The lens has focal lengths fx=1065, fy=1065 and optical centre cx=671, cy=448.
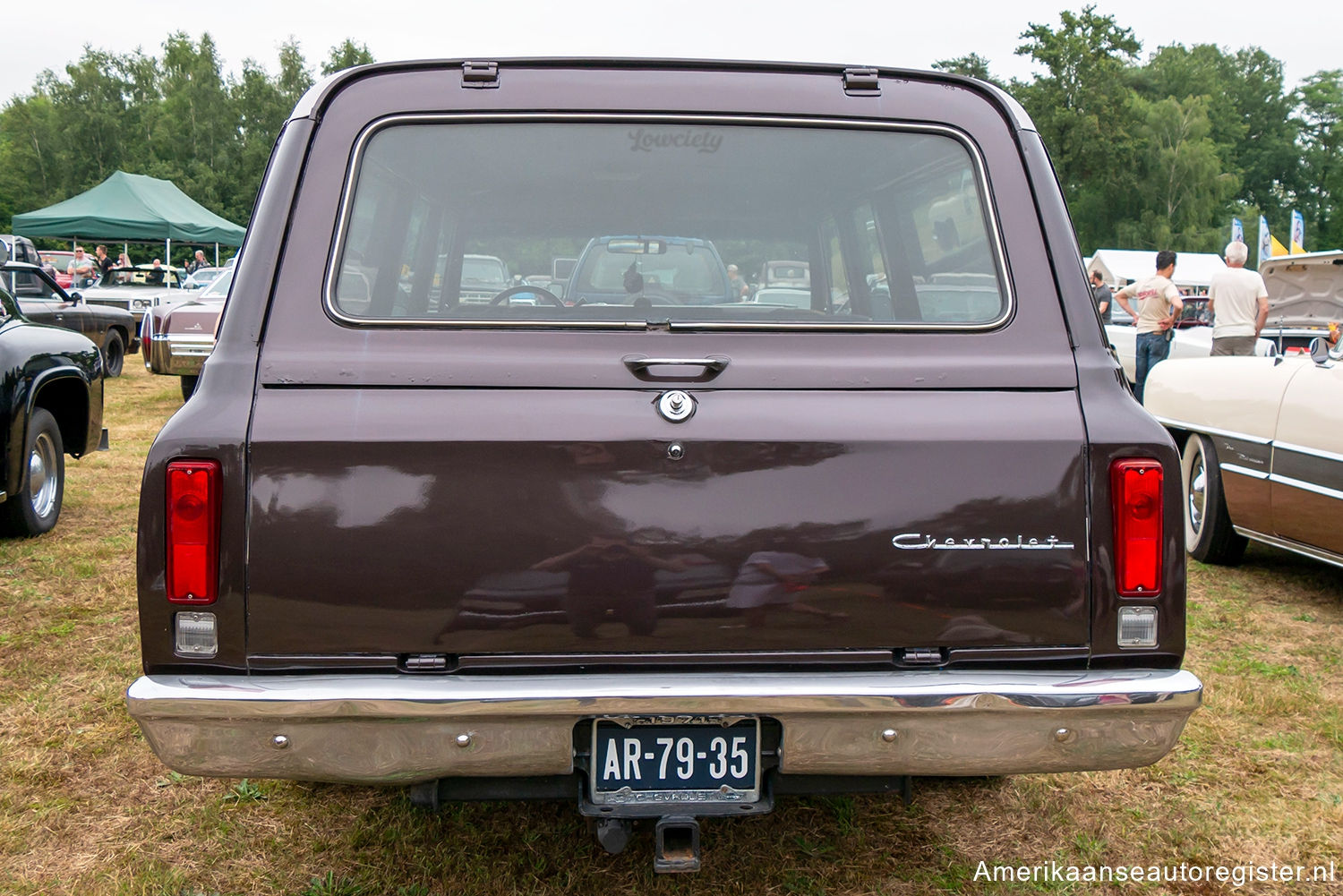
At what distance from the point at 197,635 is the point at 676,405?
3.34ft

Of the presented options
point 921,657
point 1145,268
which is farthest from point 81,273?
point 1145,268

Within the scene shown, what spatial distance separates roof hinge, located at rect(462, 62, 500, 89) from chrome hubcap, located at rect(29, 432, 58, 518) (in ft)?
15.3

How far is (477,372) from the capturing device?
210 centimetres

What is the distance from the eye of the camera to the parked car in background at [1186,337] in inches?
390

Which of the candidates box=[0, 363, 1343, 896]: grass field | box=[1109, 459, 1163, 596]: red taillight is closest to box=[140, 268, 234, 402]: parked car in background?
box=[0, 363, 1343, 896]: grass field

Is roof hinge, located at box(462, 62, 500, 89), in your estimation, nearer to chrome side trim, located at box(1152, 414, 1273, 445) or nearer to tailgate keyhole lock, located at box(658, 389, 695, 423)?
tailgate keyhole lock, located at box(658, 389, 695, 423)

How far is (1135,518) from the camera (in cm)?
210

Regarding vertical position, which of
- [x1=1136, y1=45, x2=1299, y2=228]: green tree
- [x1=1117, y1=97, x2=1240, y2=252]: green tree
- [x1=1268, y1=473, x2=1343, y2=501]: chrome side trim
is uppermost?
[x1=1136, y1=45, x2=1299, y2=228]: green tree

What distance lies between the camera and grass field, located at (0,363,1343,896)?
2621 millimetres

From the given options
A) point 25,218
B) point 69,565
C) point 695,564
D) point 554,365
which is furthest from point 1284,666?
point 25,218

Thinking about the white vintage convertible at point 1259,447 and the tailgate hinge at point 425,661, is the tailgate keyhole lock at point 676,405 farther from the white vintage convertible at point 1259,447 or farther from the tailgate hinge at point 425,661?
the white vintage convertible at point 1259,447

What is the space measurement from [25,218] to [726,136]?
79.9ft

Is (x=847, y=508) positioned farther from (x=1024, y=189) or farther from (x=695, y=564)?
(x=1024, y=189)

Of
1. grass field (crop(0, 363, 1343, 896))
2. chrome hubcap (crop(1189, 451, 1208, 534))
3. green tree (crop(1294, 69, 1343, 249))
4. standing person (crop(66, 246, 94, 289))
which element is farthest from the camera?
green tree (crop(1294, 69, 1343, 249))
